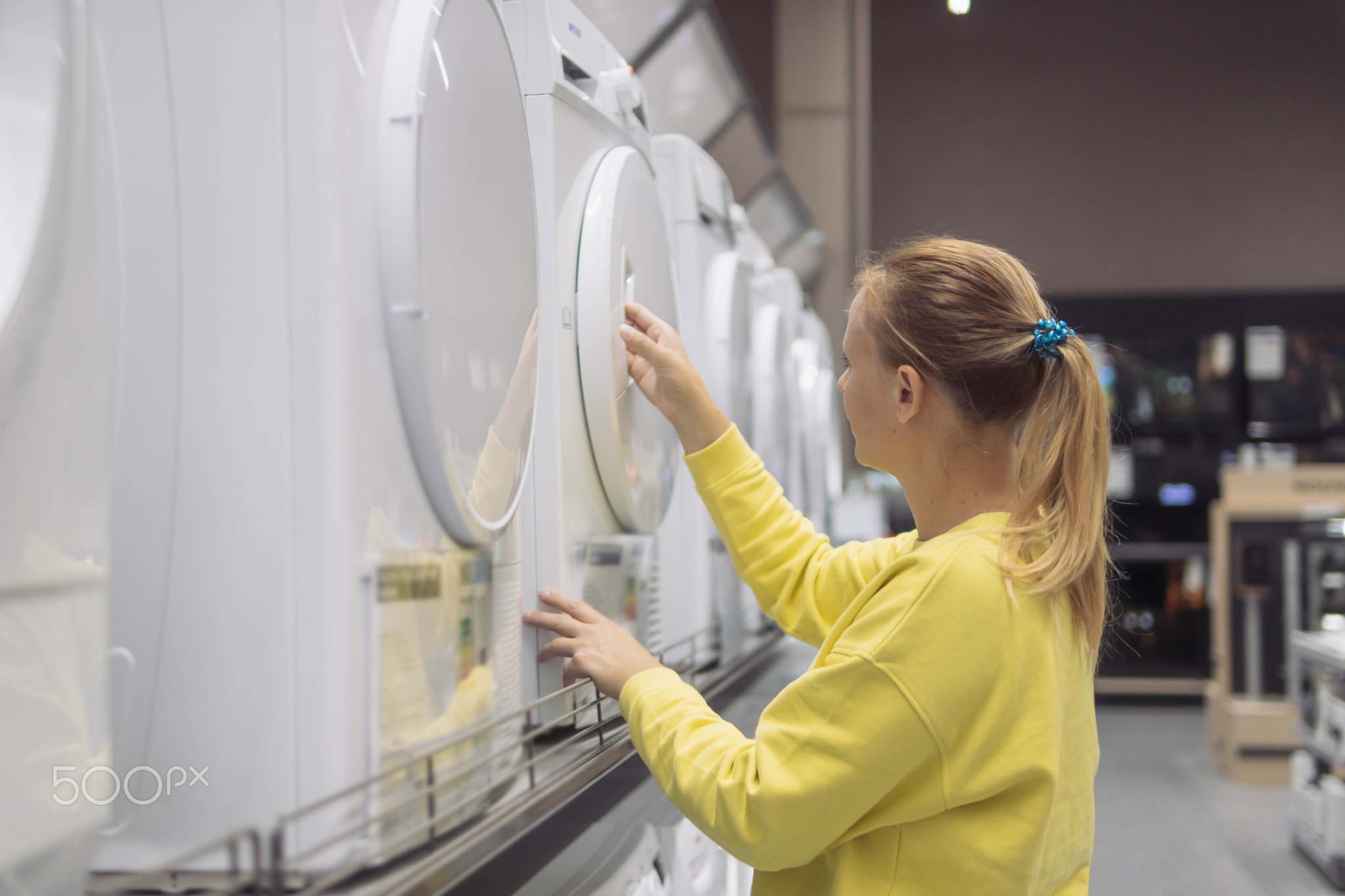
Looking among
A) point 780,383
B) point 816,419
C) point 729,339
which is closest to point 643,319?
point 729,339

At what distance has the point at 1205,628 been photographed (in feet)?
18.5

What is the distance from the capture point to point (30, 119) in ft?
2.27

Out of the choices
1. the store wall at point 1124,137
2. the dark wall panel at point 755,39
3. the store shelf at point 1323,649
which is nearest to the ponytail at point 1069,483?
the store shelf at point 1323,649

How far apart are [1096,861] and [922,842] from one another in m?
2.78

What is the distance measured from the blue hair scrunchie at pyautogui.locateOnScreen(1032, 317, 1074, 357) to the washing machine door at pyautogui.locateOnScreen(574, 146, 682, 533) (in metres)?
0.53

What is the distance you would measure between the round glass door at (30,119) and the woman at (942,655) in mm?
685

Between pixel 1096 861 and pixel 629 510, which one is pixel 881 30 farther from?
pixel 629 510

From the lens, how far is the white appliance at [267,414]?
812mm

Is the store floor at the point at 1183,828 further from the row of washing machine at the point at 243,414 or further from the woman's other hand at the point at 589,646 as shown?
the row of washing machine at the point at 243,414

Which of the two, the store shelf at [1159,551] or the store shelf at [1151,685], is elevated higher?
the store shelf at [1159,551]

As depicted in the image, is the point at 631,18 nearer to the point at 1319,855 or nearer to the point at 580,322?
the point at 580,322

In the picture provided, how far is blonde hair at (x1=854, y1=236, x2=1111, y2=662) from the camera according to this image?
1065 millimetres

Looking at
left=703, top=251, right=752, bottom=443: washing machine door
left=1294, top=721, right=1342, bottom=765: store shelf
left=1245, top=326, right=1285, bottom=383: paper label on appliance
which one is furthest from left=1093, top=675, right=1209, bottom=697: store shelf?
left=703, top=251, right=752, bottom=443: washing machine door

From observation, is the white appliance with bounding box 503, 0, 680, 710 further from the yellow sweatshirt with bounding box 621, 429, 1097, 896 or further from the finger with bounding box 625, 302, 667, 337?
the yellow sweatshirt with bounding box 621, 429, 1097, 896
